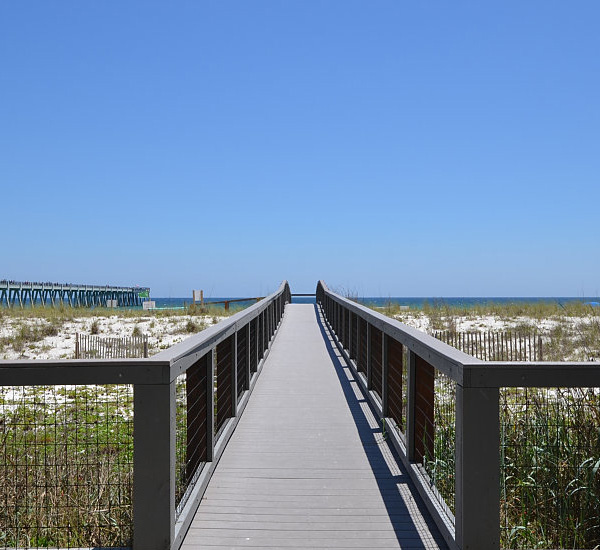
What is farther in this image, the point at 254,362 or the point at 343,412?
the point at 254,362

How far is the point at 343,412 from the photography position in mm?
6082

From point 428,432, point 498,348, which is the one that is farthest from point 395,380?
point 498,348

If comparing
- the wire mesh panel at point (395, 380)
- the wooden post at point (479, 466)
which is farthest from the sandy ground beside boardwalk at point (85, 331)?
the wooden post at point (479, 466)

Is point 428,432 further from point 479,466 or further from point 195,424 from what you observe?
point 195,424

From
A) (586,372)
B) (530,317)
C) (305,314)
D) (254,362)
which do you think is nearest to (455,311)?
(530,317)

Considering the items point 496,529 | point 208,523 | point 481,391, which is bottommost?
point 208,523

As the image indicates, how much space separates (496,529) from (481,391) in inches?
27.4

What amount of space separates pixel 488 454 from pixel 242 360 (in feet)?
12.6

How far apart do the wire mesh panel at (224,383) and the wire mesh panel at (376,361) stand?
1772 mm

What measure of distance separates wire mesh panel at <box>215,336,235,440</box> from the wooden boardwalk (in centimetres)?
21

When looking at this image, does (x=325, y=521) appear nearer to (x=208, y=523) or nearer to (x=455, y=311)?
(x=208, y=523)

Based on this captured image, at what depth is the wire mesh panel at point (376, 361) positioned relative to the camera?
6.29 meters

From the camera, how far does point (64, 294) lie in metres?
59.7

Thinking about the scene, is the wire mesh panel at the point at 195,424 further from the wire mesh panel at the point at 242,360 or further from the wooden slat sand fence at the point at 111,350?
the wooden slat sand fence at the point at 111,350
